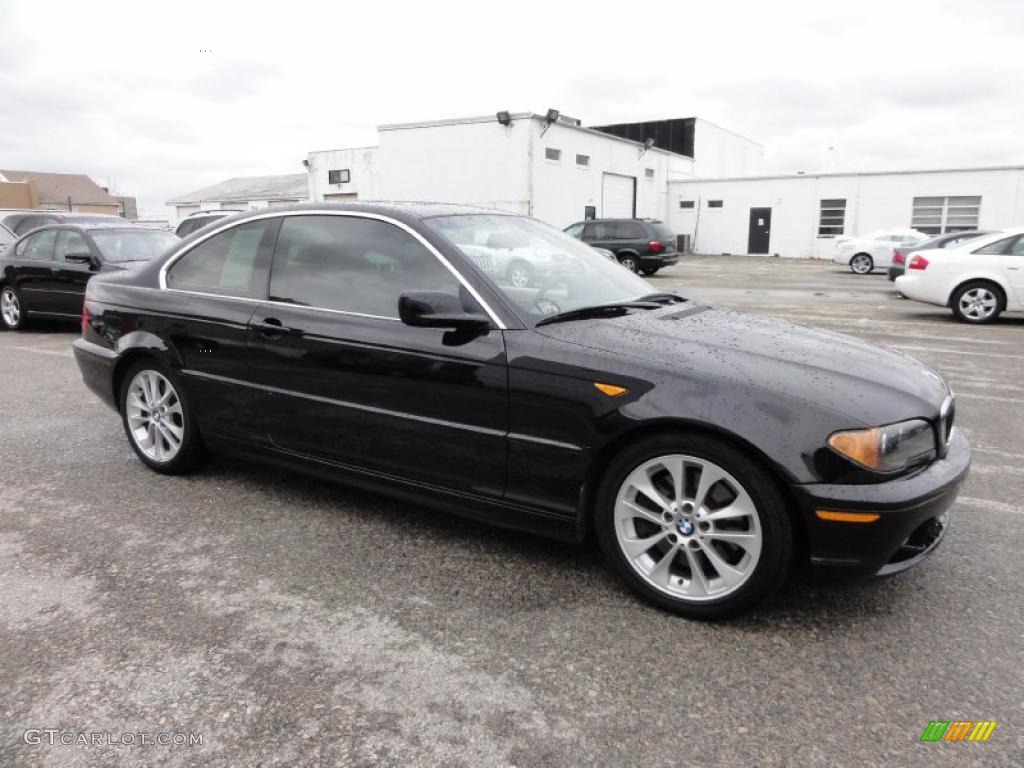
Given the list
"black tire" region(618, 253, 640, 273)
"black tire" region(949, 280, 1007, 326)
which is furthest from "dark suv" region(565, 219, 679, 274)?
"black tire" region(949, 280, 1007, 326)

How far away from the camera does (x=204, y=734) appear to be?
2229mm

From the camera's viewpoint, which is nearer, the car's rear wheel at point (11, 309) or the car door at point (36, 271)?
the car door at point (36, 271)

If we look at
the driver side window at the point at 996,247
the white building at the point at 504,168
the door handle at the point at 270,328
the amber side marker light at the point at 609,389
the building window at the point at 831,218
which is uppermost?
the white building at the point at 504,168

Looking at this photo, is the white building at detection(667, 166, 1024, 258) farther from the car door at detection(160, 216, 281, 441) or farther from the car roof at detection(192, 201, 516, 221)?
the car door at detection(160, 216, 281, 441)

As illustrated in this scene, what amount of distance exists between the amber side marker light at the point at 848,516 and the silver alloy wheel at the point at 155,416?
134 inches

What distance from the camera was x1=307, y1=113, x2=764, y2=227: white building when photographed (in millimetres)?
25594

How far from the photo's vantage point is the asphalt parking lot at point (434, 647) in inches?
86.7

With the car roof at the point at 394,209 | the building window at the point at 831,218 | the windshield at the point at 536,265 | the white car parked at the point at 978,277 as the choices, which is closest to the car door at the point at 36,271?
the car roof at the point at 394,209

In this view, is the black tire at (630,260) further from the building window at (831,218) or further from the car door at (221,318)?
the car door at (221,318)

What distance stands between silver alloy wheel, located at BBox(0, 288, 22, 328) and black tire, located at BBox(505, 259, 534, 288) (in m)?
9.69

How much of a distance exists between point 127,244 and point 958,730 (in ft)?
34.4

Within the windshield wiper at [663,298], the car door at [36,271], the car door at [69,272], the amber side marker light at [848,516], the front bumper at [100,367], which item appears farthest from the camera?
the car door at [36,271]

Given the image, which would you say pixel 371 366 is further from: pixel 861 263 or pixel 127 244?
pixel 861 263

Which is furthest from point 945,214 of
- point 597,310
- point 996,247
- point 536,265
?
point 597,310
